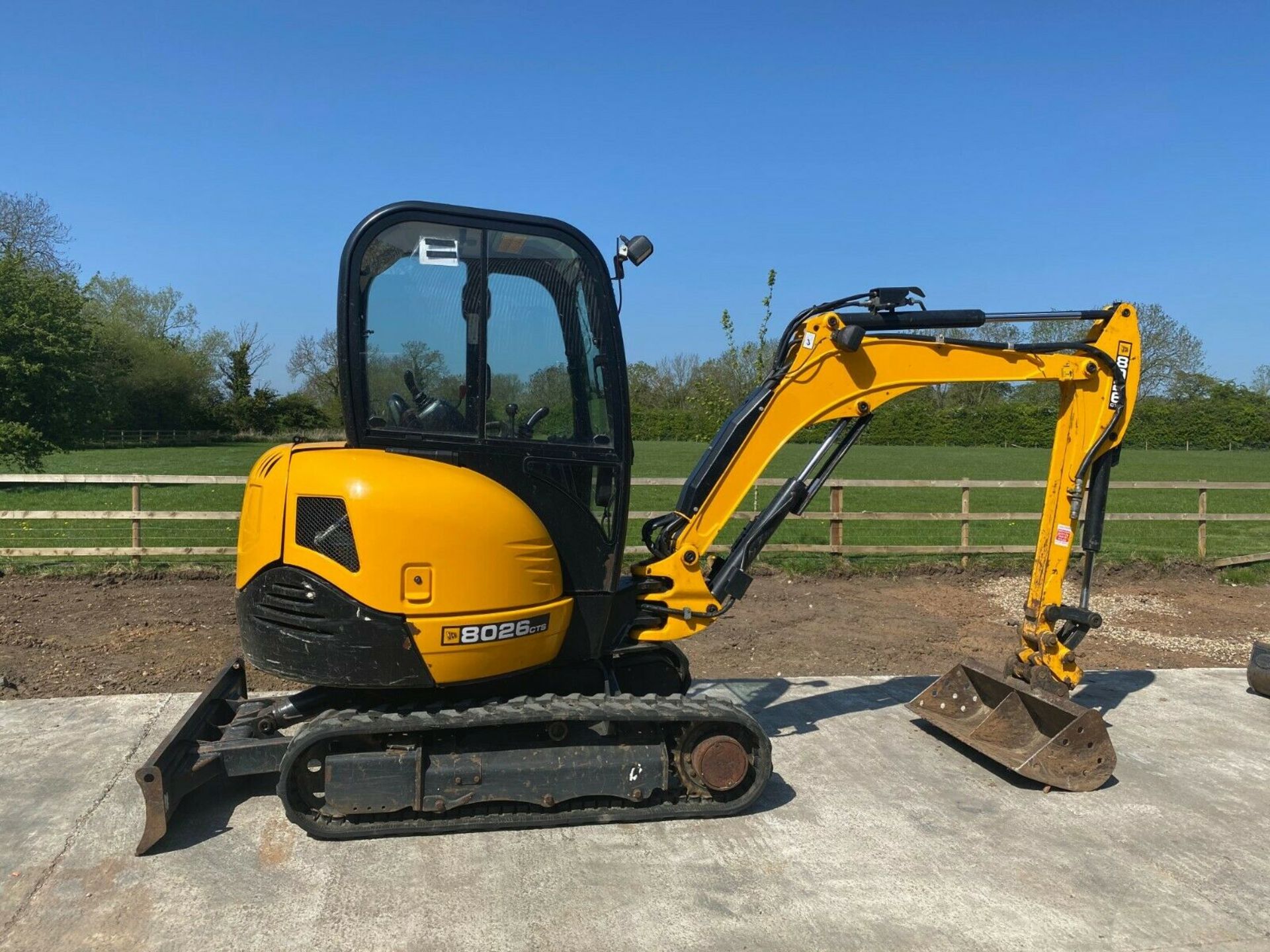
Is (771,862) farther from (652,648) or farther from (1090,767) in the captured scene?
(1090,767)

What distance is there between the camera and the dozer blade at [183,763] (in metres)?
4.16

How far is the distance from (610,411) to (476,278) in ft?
2.83

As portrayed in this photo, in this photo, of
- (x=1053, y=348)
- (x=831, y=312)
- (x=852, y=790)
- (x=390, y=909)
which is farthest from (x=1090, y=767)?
(x=390, y=909)

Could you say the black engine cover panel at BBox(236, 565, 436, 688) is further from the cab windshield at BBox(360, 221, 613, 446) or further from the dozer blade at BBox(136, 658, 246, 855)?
the cab windshield at BBox(360, 221, 613, 446)

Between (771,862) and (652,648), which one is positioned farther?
(652,648)

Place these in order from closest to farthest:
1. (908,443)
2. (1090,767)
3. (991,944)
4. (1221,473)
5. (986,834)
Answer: (991,944) → (986,834) → (1090,767) → (1221,473) → (908,443)

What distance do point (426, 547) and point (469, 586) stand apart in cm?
26

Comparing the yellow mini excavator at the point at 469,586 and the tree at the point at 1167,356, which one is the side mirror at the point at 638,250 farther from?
the tree at the point at 1167,356

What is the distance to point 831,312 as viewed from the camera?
5.26 metres

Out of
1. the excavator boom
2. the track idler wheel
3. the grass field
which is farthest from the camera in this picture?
the grass field

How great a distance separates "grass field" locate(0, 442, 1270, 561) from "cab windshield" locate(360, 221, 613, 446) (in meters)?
8.73

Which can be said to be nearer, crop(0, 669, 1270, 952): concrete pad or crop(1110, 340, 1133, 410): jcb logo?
crop(0, 669, 1270, 952): concrete pad

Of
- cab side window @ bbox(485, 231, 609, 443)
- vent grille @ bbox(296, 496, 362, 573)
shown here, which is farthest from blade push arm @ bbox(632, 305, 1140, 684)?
vent grille @ bbox(296, 496, 362, 573)

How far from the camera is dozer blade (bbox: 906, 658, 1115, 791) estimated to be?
16.5 ft
